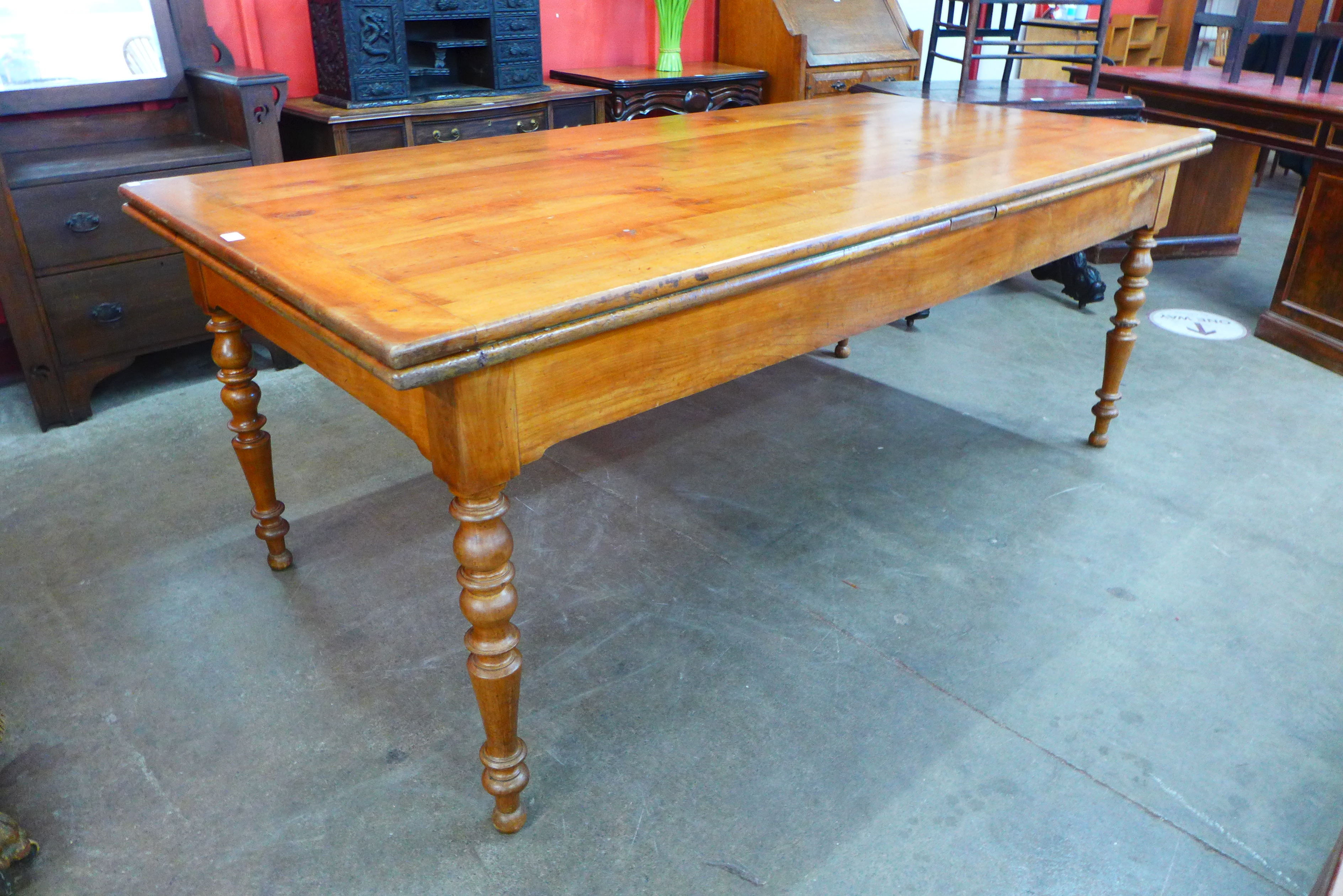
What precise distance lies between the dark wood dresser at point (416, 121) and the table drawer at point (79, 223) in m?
0.51

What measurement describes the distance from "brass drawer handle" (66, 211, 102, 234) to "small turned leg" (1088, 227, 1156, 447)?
9.17ft

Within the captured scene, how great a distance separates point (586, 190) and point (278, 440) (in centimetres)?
142

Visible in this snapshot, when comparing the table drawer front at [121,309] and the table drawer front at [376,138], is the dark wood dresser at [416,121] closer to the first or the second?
the table drawer front at [376,138]

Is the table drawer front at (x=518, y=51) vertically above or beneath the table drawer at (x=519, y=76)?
above

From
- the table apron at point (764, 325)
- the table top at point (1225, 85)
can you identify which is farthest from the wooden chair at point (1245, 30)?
the table apron at point (764, 325)

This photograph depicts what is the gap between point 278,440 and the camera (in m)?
2.64

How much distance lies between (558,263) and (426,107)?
7.27 ft

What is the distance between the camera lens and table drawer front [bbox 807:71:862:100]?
4.13m

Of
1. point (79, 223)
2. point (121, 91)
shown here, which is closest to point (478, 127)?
point (121, 91)

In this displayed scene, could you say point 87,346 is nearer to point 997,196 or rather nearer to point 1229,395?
point 997,196

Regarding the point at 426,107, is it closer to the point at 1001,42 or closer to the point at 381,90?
the point at 381,90

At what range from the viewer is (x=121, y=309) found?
272cm

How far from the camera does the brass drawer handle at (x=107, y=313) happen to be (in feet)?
8.80

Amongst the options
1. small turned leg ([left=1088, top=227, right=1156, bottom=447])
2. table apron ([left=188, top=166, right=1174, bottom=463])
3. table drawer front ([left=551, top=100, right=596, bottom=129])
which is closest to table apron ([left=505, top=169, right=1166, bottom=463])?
table apron ([left=188, top=166, right=1174, bottom=463])
